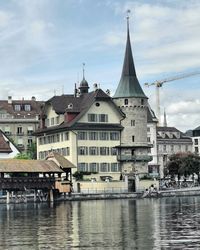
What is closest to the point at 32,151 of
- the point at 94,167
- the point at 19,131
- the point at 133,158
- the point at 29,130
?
the point at 29,130

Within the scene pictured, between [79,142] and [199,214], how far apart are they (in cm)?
5289

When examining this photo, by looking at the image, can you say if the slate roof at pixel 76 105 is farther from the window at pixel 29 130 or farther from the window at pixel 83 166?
the window at pixel 29 130

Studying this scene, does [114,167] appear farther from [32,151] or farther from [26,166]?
[32,151]

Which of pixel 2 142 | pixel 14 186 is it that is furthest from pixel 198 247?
pixel 2 142

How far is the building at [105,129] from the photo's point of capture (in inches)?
4387

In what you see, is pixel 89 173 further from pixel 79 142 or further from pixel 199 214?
pixel 199 214

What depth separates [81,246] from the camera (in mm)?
37344

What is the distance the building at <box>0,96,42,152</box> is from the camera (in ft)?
459

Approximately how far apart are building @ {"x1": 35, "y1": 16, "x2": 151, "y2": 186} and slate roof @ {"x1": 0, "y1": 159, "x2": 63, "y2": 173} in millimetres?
12129

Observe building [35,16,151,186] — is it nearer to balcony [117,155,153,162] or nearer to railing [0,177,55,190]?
balcony [117,155,153,162]

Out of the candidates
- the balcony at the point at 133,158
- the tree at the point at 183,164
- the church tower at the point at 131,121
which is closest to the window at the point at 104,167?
the balcony at the point at 133,158

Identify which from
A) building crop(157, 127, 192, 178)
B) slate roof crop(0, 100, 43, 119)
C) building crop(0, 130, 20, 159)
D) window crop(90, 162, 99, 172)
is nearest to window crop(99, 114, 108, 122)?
window crop(90, 162, 99, 172)

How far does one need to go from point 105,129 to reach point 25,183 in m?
23.4

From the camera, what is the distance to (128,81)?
4592 inches
